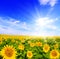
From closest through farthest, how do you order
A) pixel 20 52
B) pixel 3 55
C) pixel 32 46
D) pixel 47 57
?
pixel 3 55 < pixel 47 57 < pixel 20 52 < pixel 32 46

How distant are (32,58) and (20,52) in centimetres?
52

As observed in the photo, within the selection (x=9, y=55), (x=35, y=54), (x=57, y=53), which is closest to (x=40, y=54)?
(x=35, y=54)

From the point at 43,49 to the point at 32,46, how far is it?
43 centimetres

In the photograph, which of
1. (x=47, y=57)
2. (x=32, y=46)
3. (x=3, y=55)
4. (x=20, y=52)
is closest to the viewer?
(x=3, y=55)

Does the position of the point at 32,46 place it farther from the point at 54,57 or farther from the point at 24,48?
the point at 54,57

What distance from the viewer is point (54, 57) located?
18.5 feet

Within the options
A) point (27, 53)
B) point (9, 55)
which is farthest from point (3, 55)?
point (27, 53)

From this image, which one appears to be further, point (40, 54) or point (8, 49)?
point (40, 54)

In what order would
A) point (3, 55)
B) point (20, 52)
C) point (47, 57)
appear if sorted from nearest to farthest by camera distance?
point (3, 55)
point (47, 57)
point (20, 52)

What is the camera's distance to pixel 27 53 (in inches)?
222

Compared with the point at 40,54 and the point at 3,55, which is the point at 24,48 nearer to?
the point at 40,54

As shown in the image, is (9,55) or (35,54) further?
(35,54)

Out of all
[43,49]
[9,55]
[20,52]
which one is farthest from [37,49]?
[9,55]

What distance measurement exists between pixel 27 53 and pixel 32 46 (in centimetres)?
80
